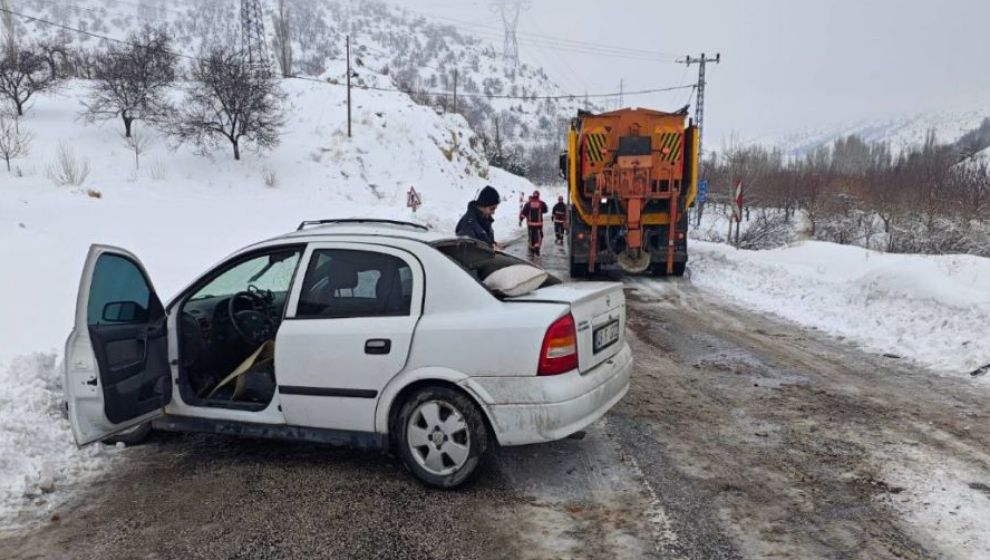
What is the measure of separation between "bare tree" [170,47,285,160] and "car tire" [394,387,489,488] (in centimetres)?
2600

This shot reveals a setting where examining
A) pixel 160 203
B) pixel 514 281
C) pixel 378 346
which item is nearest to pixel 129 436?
pixel 378 346

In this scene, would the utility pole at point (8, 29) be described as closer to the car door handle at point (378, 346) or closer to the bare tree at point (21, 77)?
the bare tree at point (21, 77)

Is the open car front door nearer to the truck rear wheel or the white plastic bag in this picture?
the white plastic bag

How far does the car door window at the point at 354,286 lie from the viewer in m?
3.82

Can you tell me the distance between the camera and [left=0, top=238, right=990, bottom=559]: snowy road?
3.16 m

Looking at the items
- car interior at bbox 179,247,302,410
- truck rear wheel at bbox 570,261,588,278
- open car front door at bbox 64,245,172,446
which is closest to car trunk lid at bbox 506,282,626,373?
car interior at bbox 179,247,302,410

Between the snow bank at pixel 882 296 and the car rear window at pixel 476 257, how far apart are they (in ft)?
15.3

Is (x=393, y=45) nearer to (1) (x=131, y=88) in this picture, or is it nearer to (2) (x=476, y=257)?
(1) (x=131, y=88)

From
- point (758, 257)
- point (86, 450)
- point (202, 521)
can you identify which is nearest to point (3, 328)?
point (86, 450)

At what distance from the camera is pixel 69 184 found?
1814 centimetres

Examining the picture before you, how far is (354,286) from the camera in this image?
3.95 metres

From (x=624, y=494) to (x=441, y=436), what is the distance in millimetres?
1132

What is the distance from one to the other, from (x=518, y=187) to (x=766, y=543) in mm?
52650

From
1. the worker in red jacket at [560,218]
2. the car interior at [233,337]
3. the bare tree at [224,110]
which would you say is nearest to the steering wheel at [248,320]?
the car interior at [233,337]
